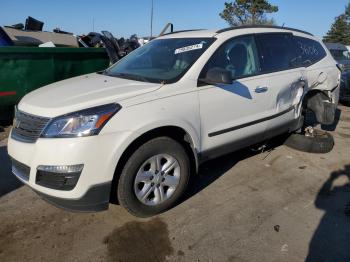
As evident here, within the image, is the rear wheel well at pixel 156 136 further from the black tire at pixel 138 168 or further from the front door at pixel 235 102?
the front door at pixel 235 102

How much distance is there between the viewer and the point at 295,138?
528cm

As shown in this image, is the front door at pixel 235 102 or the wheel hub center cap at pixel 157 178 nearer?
the wheel hub center cap at pixel 157 178

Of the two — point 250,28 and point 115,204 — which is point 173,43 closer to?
point 250,28

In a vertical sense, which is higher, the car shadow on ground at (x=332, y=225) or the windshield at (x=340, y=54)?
the windshield at (x=340, y=54)

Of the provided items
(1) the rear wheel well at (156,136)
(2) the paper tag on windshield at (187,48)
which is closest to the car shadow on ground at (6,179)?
(1) the rear wheel well at (156,136)

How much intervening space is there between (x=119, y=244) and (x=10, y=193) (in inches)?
64.8

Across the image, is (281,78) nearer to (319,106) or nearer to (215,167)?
(319,106)

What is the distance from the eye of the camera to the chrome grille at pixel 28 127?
2.89 meters

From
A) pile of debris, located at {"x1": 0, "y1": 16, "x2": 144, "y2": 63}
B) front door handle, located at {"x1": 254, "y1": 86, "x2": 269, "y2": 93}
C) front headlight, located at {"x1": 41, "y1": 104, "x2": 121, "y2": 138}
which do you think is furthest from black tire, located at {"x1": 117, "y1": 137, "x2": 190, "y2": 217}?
pile of debris, located at {"x1": 0, "y1": 16, "x2": 144, "y2": 63}

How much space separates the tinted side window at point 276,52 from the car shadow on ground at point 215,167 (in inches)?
44.9

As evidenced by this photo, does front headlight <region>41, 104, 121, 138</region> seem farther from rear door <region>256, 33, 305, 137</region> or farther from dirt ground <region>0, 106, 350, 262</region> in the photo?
rear door <region>256, 33, 305, 137</region>

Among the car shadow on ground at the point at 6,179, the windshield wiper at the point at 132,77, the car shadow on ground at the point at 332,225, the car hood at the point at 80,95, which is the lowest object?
the car shadow on ground at the point at 6,179

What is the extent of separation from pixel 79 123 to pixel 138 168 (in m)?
0.65

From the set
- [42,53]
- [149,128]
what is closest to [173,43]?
[149,128]
